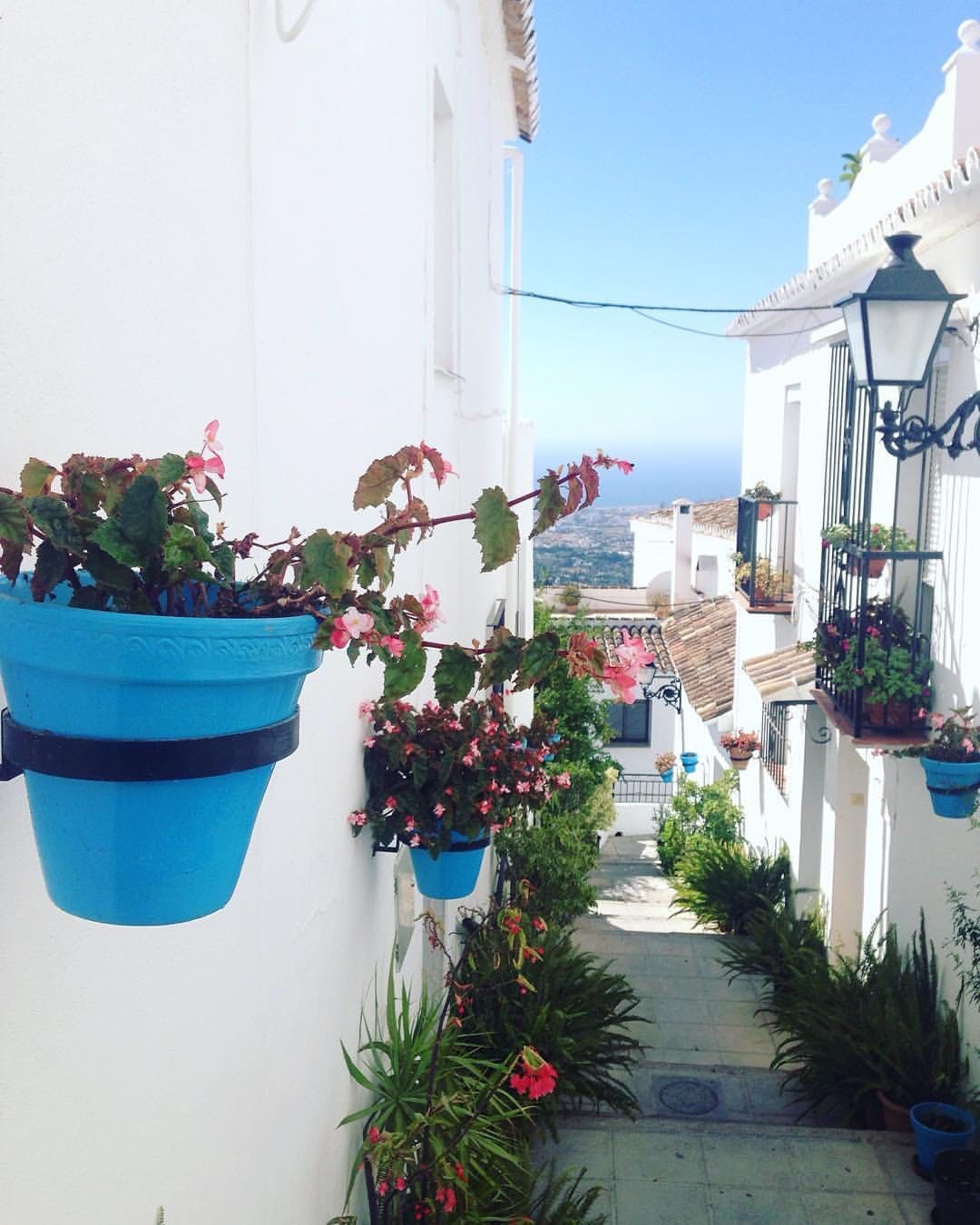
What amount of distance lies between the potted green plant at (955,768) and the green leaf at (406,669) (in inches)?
208

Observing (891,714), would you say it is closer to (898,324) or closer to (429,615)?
(898,324)

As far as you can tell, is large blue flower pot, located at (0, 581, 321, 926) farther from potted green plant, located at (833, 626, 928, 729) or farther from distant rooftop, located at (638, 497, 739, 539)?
distant rooftop, located at (638, 497, 739, 539)

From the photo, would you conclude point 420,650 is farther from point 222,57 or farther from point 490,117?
point 490,117

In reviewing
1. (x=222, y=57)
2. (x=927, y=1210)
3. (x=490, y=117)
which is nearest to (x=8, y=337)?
(x=222, y=57)

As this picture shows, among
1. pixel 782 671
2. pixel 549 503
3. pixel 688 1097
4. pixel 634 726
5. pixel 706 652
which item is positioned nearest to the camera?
pixel 549 503

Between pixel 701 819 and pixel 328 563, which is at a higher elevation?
pixel 328 563

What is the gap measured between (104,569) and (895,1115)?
22.9 ft

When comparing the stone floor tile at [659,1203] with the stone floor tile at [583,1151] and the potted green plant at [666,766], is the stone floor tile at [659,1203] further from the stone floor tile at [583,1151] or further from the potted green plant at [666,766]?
the potted green plant at [666,766]

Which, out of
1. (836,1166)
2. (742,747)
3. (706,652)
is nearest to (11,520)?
(836,1166)

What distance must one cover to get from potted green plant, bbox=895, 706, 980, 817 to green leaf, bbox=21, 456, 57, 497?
578 cm

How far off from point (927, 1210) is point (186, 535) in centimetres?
616

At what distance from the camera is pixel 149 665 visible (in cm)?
133

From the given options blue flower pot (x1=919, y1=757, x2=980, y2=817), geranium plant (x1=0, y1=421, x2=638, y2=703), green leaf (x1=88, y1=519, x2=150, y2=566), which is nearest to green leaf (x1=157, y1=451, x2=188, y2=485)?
geranium plant (x1=0, y1=421, x2=638, y2=703)

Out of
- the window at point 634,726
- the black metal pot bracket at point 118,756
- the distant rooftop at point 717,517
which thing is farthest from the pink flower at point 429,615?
the window at point 634,726
